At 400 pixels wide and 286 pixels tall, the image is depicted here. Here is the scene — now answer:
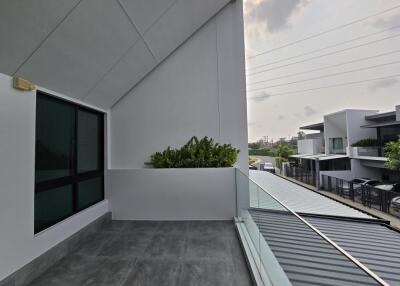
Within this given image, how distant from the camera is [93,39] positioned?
2.78 metres

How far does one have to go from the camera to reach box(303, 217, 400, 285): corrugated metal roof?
117 inches

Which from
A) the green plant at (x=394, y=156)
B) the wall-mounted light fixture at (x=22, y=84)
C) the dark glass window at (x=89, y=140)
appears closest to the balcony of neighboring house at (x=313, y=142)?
the green plant at (x=394, y=156)

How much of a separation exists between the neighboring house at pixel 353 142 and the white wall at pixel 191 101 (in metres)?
13.4

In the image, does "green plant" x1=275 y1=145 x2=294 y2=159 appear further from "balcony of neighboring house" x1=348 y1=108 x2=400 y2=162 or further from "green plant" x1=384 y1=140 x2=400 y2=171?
"green plant" x1=384 y1=140 x2=400 y2=171

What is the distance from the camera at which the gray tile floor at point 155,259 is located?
2.29 meters

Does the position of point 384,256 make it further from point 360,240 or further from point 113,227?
point 113,227

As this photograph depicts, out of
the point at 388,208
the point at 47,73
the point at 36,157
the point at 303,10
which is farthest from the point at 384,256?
the point at 303,10

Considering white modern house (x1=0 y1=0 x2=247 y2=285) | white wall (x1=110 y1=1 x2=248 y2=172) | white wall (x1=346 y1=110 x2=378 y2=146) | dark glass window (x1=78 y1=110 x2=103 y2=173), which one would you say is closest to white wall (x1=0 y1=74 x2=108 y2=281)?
white modern house (x1=0 y1=0 x2=247 y2=285)

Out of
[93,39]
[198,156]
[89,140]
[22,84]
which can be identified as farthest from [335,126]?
[22,84]

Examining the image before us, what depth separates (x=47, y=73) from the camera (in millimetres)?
2611

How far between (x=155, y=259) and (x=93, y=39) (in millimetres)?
3076

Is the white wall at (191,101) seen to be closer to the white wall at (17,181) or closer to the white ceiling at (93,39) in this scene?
the white ceiling at (93,39)

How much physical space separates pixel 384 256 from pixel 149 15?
5.42 metres

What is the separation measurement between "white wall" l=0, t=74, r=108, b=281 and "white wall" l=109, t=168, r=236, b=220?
1734mm
